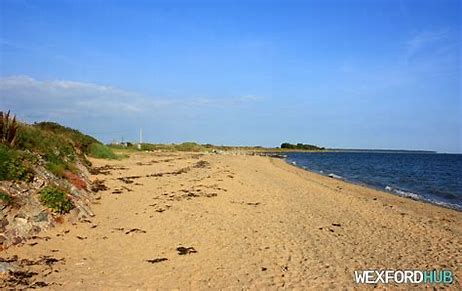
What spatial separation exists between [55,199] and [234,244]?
5.15 meters

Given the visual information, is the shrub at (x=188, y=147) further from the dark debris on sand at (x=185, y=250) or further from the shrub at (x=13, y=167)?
the dark debris on sand at (x=185, y=250)

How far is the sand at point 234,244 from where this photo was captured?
22.2 feet

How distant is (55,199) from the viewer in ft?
32.7

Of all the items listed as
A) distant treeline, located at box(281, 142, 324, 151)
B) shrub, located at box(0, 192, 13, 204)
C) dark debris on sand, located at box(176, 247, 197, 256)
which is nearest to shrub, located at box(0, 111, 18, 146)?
shrub, located at box(0, 192, 13, 204)

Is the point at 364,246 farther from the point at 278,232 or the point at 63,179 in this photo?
the point at 63,179

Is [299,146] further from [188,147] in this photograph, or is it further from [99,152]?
[99,152]

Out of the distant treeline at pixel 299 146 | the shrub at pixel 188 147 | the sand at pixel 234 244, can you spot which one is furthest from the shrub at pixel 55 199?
the distant treeline at pixel 299 146

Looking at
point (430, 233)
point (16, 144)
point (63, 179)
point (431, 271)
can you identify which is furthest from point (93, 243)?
point (430, 233)

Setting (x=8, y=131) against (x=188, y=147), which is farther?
(x=188, y=147)

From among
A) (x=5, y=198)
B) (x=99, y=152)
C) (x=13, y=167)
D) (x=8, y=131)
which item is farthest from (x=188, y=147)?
(x=5, y=198)

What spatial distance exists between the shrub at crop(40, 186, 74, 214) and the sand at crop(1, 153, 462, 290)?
520mm

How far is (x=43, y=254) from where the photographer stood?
7.72 metres

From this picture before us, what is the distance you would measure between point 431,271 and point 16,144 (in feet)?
42.5

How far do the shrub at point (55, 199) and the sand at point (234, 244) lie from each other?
1.71ft
